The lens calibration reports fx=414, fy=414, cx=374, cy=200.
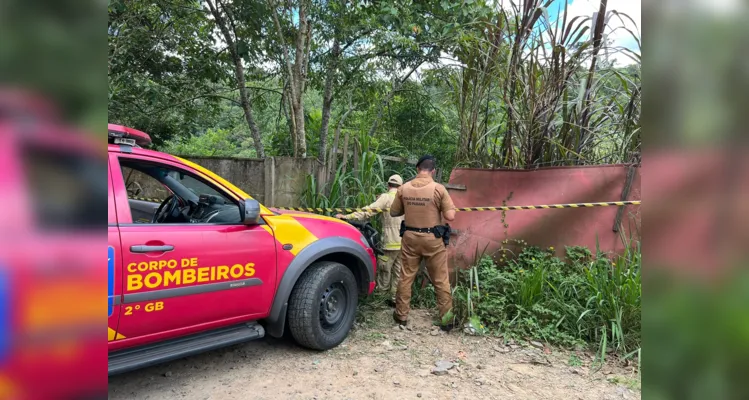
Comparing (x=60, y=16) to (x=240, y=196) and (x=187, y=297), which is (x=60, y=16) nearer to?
(x=187, y=297)

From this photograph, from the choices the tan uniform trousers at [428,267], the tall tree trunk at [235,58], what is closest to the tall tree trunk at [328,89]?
the tall tree trunk at [235,58]

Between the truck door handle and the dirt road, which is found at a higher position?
the truck door handle

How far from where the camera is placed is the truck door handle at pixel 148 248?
2480mm

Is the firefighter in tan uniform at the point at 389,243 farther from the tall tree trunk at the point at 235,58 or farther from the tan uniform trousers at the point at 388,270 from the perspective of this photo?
the tall tree trunk at the point at 235,58

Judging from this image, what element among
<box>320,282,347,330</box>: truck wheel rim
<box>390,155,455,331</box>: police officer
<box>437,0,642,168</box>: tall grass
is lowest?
<box>320,282,347,330</box>: truck wheel rim

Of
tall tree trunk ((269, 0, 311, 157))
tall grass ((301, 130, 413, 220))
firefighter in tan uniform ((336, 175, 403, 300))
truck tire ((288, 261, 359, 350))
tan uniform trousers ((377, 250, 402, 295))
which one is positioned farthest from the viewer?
tall tree trunk ((269, 0, 311, 157))

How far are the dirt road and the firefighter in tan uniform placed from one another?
3.97 feet

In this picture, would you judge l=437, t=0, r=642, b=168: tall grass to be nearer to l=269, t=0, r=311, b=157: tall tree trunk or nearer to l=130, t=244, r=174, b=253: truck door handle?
l=269, t=0, r=311, b=157: tall tree trunk

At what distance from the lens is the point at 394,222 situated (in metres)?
4.91

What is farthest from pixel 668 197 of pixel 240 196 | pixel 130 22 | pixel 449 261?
pixel 130 22

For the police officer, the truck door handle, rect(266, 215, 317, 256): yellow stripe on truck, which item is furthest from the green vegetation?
the truck door handle

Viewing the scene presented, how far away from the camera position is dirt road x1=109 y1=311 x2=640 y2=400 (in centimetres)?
294

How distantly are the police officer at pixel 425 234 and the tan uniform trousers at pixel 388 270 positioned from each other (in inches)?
28.0

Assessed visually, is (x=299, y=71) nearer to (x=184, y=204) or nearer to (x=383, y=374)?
(x=184, y=204)
